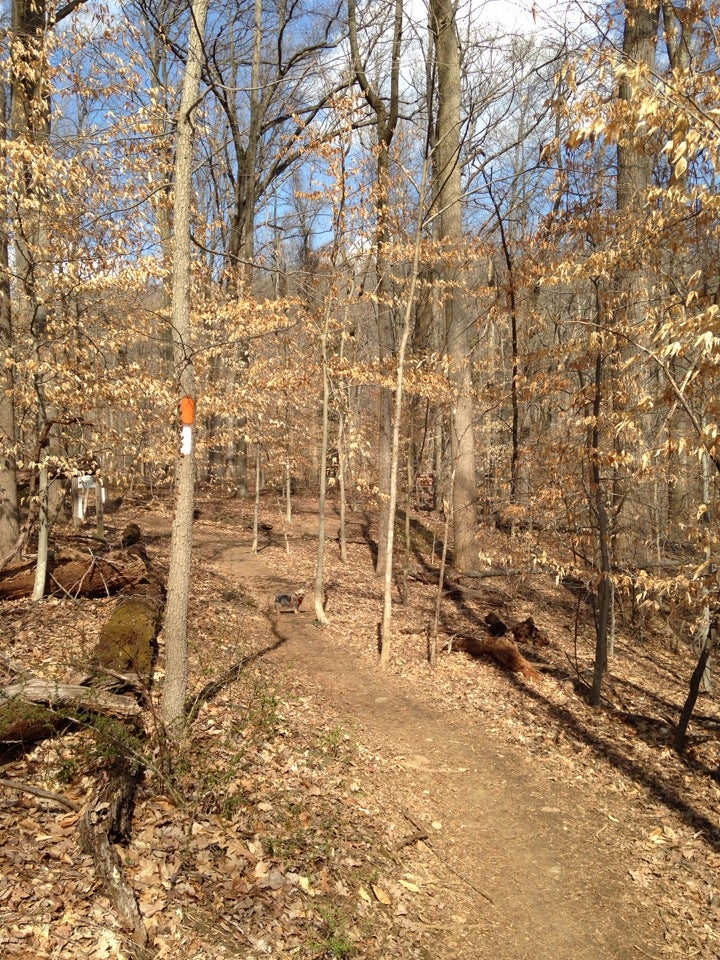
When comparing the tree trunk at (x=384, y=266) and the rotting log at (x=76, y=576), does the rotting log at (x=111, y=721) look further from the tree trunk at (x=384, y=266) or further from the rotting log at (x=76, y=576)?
the tree trunk at (x=384, y=266)

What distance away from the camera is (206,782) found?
510 cm

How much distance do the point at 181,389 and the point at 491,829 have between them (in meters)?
4.89

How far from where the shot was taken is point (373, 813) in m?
5.57

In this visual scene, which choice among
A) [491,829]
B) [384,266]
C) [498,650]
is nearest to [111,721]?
[491,829]

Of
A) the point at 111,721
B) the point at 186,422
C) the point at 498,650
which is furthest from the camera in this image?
the point at 498,650

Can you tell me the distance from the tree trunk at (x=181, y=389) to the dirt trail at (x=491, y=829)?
7.50 feet

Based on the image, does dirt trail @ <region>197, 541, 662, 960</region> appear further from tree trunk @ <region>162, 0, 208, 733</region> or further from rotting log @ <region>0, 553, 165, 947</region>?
tree trunk @ <region>162, 0, 208, 733</region>

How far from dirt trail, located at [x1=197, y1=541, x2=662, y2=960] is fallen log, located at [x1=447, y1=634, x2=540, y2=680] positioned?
1768 millimetres

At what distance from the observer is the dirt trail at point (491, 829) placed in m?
4.62

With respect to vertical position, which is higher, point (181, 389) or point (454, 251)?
point (454, 251)

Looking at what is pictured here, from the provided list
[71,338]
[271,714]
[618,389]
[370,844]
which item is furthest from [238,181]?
[370,844]

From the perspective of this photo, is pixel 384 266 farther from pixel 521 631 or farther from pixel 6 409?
pixel 521 631

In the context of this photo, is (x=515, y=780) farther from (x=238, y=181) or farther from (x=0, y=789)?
(x=238, y=181)

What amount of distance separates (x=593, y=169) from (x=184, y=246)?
557 cm
